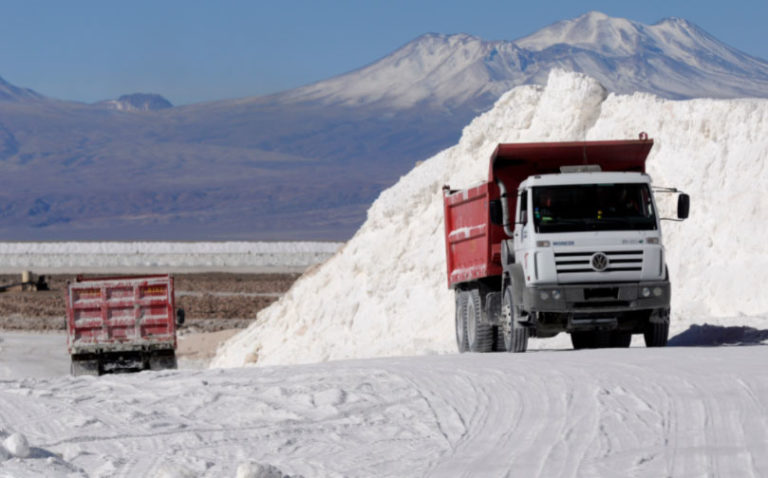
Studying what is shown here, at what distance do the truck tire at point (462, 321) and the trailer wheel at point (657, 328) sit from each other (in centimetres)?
353

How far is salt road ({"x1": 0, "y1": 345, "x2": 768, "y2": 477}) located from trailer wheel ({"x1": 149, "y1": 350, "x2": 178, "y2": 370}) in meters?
6.30

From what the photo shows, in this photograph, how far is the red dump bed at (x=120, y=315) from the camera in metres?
22.5

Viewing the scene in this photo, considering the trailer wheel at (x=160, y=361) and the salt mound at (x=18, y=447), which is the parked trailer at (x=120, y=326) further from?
the salt mound at (x=18, y=447)

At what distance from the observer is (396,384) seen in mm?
14227

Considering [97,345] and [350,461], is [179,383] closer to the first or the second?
[350,461]

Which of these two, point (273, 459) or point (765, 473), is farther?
point (273, 459)

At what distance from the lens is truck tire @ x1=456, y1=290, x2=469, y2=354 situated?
823 inches

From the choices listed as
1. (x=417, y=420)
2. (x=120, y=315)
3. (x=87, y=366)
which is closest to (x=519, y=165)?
(x=417, y=420)

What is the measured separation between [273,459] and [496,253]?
845 centimetres

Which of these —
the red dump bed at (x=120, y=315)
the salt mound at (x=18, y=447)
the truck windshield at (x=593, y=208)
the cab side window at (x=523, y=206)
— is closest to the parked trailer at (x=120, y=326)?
the red dump bed at (x=120, y=315)

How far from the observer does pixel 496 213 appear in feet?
57.6

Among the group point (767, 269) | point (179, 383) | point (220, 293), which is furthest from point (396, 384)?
point (220, 293)

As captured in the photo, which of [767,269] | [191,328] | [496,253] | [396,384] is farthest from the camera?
[191,328]

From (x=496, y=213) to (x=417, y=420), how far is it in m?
5.70
